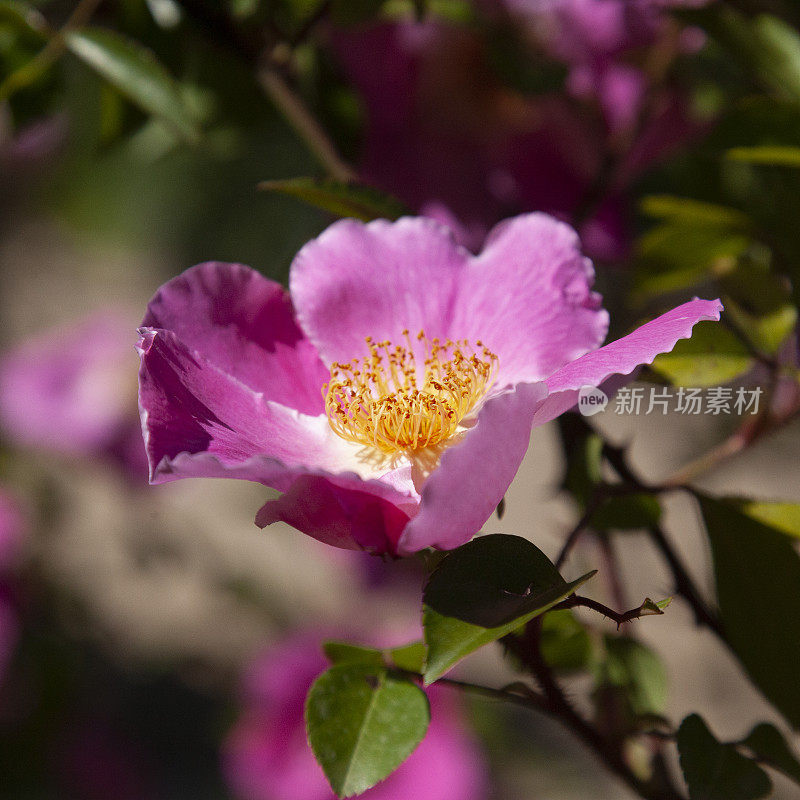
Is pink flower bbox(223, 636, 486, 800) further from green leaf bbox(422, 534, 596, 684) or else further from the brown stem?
green leaf bbox(422, 534, 596, 684)

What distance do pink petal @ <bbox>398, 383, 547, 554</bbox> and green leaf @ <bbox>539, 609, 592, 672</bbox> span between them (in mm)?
172

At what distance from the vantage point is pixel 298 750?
119cm

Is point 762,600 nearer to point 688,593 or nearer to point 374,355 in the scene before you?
point 688,593

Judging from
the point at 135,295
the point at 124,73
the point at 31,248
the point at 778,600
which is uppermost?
the point at 124,73

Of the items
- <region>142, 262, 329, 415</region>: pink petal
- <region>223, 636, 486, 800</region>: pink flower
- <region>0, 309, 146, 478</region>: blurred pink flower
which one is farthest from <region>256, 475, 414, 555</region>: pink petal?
<region>0, 309, 146, 478</region>: blurred pink flower

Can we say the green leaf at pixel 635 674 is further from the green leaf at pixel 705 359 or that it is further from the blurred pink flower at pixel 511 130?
the blurred pink flower at pixel 511 130

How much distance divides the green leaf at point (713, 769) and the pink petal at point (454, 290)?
0.61 feet

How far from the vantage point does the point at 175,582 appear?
207 cm

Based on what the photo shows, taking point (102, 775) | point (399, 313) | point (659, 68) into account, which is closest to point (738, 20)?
point (659, 68)

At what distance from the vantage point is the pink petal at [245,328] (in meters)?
0.44

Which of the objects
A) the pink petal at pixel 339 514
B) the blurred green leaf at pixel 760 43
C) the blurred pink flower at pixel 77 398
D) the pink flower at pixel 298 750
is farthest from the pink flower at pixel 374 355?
the blurred pink flower at pixel 77 398

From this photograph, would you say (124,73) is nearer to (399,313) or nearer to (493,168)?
(399,313)

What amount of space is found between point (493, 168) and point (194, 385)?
1.57 ft

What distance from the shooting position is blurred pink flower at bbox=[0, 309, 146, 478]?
1.32 metres
